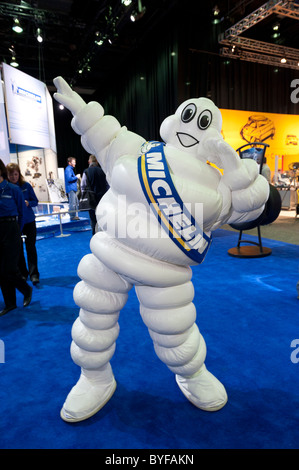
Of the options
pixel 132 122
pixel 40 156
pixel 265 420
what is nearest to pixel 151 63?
pixel 132 122

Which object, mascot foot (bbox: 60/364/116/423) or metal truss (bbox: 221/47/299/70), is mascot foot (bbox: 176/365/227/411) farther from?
metal truss (bbox: 221/47/299/70)

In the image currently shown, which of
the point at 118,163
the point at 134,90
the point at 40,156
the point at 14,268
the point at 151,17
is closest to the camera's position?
the point at 118,163

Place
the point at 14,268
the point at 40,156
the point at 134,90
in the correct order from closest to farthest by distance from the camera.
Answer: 1. the point at 14,268
2. the point at 40,156
3. the point at 134,90

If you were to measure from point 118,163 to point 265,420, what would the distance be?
1.35 metres

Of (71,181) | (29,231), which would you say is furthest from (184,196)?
(71,181)

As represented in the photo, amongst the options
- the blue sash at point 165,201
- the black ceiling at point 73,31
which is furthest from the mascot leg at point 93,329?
the black ceiling at point 73,31

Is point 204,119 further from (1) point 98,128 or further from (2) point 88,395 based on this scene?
(2) point 88,395

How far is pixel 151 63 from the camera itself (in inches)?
325

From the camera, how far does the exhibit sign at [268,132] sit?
8.88 meters

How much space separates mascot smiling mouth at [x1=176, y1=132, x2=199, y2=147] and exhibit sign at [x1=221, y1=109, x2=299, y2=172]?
796cm

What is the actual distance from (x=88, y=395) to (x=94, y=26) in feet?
27.4

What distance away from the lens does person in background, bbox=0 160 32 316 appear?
247cm

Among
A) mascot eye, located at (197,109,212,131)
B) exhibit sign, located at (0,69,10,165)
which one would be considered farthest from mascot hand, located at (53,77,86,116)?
exhibit sign, located at (0,69,10,165)
